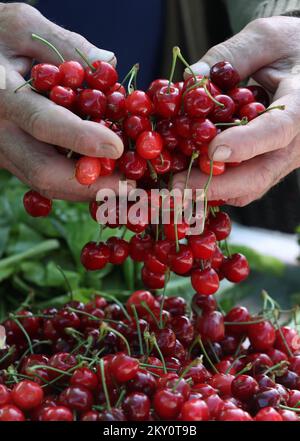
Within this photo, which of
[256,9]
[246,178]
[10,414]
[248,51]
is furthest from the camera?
[256,9]

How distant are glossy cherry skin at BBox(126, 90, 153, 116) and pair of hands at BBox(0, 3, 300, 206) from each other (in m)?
0.04

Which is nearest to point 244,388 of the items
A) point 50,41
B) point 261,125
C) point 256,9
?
point 261,125

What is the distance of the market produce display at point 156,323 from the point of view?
2.52ft

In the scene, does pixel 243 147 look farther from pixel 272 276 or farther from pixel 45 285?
pixel 272 276

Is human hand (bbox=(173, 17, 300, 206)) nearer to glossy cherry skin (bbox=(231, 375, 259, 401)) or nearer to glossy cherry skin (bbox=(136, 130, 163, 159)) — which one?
glossy cherry skin (bbox=(136, 130, 163, 159))

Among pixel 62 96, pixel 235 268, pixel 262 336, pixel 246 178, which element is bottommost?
pixel 262 336

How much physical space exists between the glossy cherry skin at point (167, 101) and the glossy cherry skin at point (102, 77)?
0.07 meters

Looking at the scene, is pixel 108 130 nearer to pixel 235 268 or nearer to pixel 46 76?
pixel 46 76

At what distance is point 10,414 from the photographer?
744mm

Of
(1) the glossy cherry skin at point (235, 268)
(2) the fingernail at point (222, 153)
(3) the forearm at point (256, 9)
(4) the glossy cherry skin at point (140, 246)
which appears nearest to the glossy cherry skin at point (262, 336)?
(1) the glossy cherry skin at point (235, 268)

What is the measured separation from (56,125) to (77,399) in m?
0.33

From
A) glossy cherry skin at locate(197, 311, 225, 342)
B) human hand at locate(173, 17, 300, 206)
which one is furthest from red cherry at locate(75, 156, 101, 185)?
glossy cherry skin at locate(197, 311, 225, 342)

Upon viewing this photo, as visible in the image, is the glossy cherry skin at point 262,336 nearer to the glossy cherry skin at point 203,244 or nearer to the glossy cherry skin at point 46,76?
the glossy cherry skin at point 203,244

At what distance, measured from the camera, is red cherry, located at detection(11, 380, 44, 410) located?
77 cm
